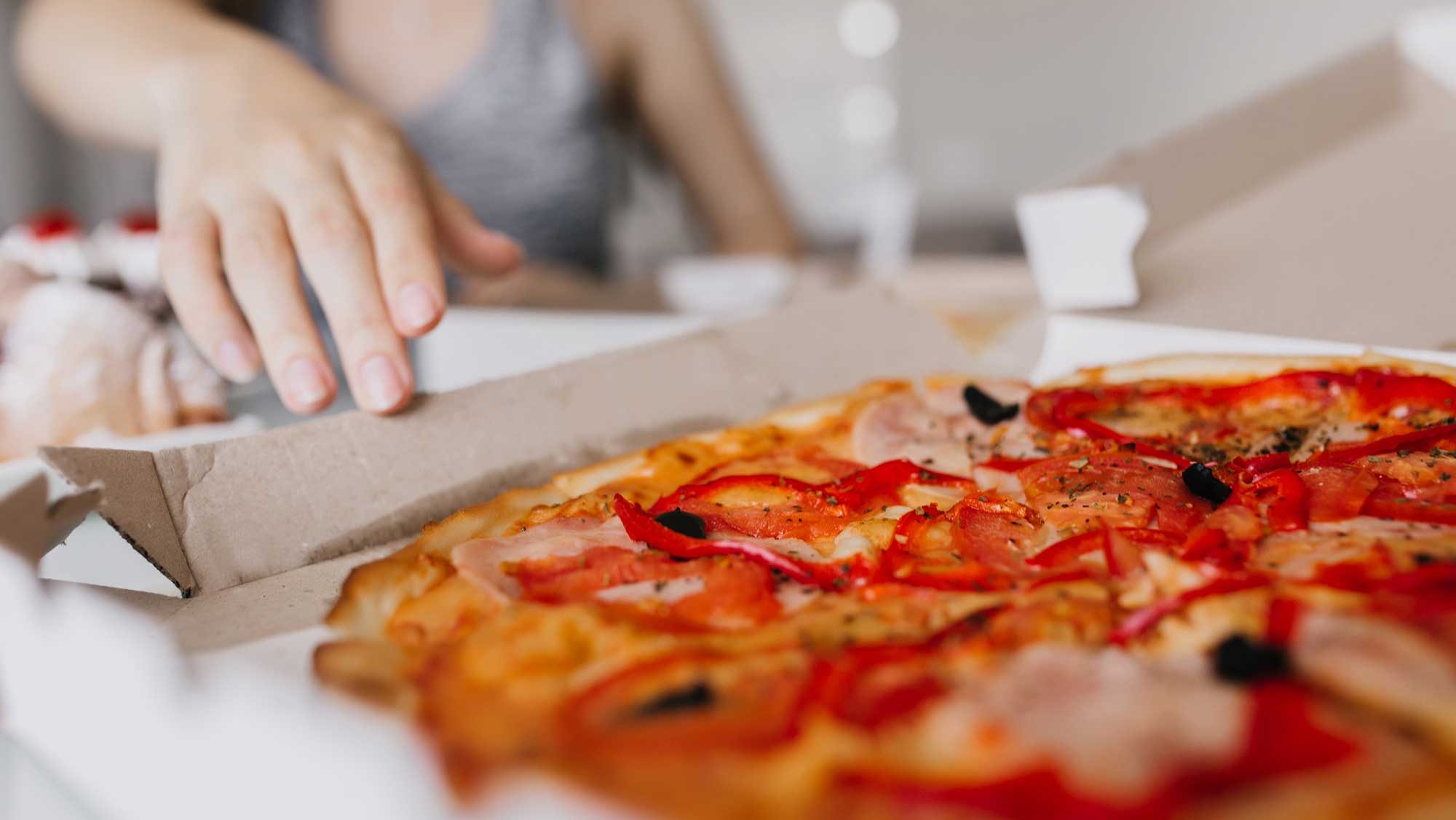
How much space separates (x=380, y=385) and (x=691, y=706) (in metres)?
0.81

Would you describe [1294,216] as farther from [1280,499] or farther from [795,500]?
[795,500]

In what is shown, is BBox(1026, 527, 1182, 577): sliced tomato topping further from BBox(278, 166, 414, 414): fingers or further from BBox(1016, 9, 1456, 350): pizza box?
BBox(278, 166, 414, 414): fingers

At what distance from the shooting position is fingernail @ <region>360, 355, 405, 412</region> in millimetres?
1325

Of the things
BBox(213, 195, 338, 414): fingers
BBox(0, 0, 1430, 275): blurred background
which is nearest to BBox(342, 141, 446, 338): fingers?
BBox(213, 195, 338, 414): fingers

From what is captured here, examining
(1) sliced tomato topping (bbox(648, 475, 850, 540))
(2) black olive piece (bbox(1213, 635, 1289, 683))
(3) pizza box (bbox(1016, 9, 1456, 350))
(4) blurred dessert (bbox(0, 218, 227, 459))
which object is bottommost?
(4) blurred dessert (bbox(0, 218, 227, 459))

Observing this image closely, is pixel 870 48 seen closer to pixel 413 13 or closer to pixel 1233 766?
pixel 413 13

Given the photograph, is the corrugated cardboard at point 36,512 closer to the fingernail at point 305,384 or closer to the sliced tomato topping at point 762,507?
the fingernail at point 305,384

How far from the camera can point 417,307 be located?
1380mm

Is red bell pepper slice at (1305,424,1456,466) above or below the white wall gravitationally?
below

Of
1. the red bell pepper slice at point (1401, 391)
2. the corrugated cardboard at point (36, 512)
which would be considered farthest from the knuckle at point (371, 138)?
the red bell pepper slice at point (1401, 391)

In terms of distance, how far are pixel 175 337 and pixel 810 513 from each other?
1303 mm

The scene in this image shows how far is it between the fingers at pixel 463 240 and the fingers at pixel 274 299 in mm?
315

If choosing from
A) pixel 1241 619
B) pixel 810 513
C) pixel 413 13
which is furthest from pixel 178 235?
pixel 413 13

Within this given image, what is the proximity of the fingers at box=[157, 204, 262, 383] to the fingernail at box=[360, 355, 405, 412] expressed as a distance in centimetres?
17
